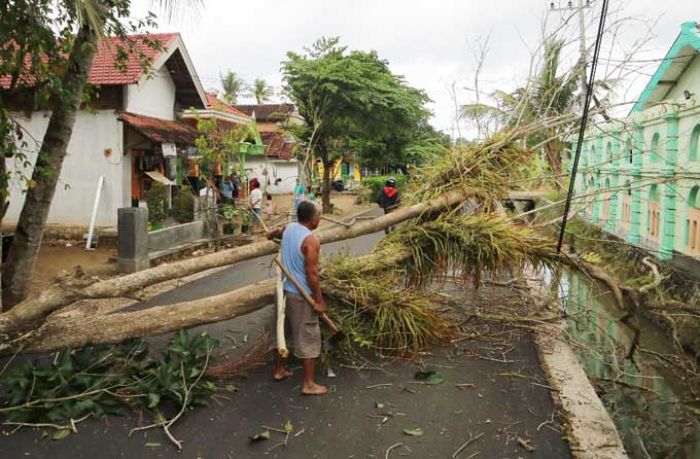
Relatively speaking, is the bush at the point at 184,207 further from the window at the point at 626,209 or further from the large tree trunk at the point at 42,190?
the window at the point at 626,209

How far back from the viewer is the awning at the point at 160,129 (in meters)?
14.4

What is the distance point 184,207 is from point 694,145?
1194 centimetres

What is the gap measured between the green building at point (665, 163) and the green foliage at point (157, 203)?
9.82 metres

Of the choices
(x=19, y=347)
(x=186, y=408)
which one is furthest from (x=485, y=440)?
(x=19, y=347)

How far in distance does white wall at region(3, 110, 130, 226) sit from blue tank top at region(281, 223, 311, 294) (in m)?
11.0

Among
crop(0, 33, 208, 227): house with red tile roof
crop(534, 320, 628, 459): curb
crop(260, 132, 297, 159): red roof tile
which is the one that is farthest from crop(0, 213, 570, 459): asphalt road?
crop(260, 132, 297, 159): red roof tile

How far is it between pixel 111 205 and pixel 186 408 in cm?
1132

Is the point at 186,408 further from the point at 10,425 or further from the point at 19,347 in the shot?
the point at 19,347

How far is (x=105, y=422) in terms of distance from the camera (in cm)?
450

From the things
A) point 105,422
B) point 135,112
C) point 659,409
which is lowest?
point 659,409

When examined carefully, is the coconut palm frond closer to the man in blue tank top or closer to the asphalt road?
the asphalt road

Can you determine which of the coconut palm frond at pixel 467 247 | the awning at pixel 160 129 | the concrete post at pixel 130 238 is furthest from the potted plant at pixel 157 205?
the coconut palm frond at pixel 467 247

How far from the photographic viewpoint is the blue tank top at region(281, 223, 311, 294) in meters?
5.00

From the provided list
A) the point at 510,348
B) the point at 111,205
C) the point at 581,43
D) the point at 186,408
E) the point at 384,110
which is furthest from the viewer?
the point at 384,110
